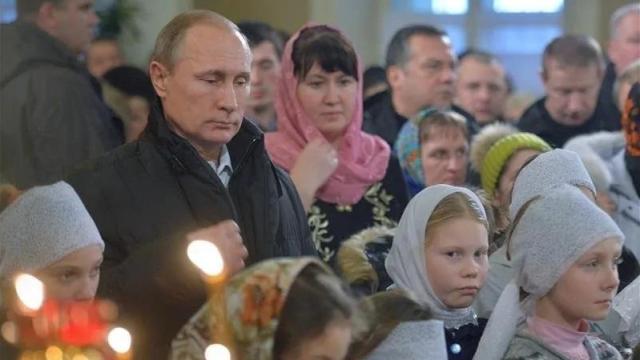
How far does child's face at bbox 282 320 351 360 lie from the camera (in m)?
3.60

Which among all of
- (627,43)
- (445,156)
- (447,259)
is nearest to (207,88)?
(447,259)

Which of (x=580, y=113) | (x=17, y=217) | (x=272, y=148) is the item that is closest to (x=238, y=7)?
(x=580, y=113)

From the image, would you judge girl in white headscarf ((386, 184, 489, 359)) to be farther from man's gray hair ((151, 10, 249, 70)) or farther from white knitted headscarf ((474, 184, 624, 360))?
man's gray hair ((151, 10, 249, 70))

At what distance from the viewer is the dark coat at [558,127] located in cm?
791

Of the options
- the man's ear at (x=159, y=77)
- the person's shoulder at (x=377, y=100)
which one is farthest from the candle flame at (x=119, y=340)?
the person's shoulder at (x=377, y=100)

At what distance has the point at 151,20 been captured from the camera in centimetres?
999

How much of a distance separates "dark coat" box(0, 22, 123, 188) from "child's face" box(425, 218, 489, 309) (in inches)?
71.0

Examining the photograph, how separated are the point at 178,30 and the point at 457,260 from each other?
3.19ft

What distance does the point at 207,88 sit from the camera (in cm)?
452

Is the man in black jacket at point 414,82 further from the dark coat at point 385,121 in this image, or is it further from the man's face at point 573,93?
the man's face at point 573,93

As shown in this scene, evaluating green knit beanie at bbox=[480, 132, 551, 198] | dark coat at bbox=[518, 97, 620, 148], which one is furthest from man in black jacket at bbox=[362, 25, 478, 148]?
green knit beanie at bbox=[480, 132, 551, 198]

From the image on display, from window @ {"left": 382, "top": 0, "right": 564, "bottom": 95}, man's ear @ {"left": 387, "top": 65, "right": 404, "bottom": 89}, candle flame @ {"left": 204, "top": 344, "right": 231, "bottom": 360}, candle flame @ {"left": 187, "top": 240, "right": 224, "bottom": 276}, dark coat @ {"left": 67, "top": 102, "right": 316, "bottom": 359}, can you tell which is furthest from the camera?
window @ {"left": 382, "top": 0, "right": 564, "bottom": 95}

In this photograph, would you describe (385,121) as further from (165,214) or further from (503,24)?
(503,24)

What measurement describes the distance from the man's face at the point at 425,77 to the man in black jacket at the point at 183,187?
2.78m
